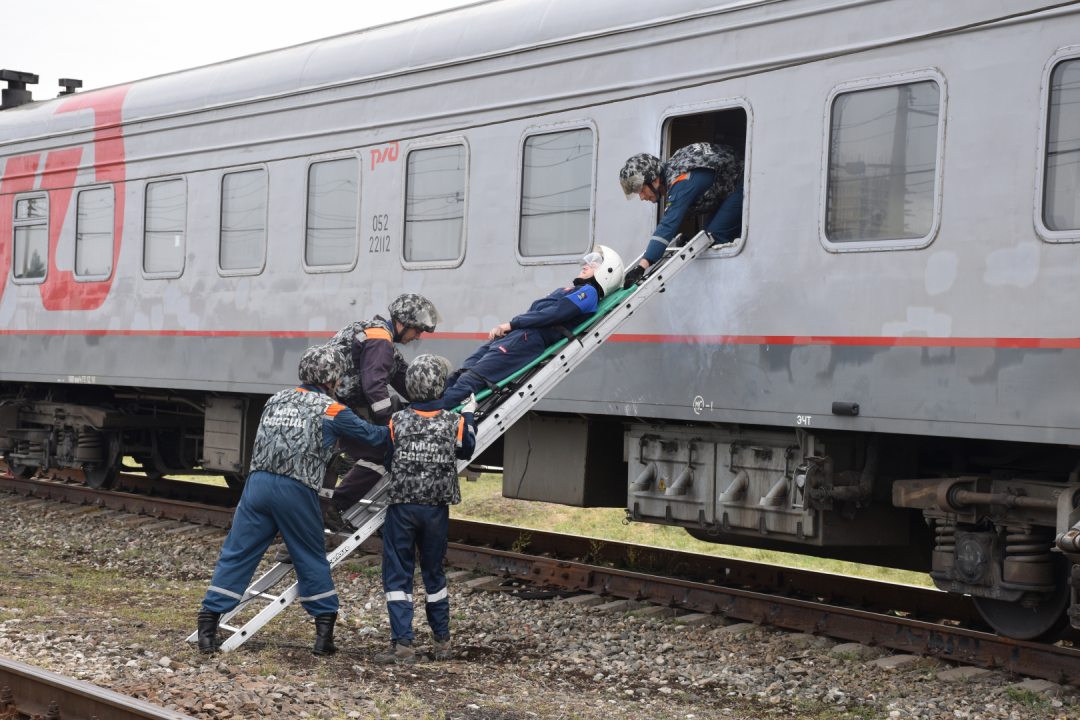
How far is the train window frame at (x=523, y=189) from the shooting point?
743cm

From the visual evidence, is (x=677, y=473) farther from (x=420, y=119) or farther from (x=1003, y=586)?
(x=420, y=119)

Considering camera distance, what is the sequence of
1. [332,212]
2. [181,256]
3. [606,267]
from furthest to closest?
[181,256] < [332,212] < [606,267]

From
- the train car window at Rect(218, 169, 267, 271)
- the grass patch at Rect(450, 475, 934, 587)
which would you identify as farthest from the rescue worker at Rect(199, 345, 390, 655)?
the grass patch at Rect(450, 475, 934, 587)

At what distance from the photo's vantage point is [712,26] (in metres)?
6.88

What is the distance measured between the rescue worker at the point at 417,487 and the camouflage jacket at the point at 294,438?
40 cm

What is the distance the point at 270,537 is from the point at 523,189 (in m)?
3.14

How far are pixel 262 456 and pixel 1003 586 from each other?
3.89 meters

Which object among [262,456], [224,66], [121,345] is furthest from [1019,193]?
[121,345]

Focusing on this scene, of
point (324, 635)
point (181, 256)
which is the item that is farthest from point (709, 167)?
point (181, 256)

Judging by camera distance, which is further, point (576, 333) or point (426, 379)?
point (576, 333)

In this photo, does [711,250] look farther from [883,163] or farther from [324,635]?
[324,635]

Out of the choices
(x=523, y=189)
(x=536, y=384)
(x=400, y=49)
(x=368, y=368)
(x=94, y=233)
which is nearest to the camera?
(x=536, y=384)

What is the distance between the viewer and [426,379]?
6.05 meters

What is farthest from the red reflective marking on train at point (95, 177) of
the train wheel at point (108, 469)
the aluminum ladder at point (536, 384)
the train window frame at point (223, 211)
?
the aluminum ladder at point (536, 384)
